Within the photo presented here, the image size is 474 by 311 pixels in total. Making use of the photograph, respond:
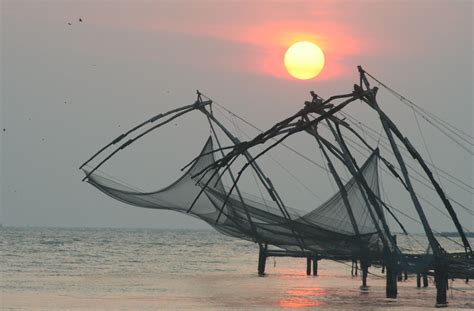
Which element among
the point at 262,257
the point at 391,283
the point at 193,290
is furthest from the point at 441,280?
the point at 262,257

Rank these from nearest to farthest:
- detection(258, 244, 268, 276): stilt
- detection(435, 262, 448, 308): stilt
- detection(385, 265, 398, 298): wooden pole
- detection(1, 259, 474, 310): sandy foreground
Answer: detection(435, 262, 448, 308): stilt
detection(1, 259, 474, 310): sandy foreground
detection(385, 265, 398, 298): wooden pole
detection(258, 244, 268, 276): stilt

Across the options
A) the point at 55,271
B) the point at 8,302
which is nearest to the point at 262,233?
the point at 8,302

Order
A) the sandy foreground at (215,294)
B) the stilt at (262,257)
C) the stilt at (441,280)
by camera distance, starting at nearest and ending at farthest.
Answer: the stilt at (441,280)
the sandy foreground at (215,294)
the stilt at (262,257)

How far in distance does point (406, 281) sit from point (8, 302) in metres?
15.4

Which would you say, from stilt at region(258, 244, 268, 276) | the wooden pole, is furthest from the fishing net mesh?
stilt at region(258, 244, 268, 276)

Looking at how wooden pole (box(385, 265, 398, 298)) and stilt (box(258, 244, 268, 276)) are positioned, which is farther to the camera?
stilt (box(258, 244, 268, 276))

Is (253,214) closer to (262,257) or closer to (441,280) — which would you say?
(441,280)

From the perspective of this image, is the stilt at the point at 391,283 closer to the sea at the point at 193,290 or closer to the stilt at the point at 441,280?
the sea at the point at 193,290

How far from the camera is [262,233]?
28.3 meters

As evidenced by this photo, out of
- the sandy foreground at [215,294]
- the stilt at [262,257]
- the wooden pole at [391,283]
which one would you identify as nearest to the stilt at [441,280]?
the sandy foreground at [215,294]

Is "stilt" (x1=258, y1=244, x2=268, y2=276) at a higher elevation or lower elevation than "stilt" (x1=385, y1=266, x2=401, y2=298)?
higher

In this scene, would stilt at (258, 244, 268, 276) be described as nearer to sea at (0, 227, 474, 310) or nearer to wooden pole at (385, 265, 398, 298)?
sea at (0, 227, 474, 310)

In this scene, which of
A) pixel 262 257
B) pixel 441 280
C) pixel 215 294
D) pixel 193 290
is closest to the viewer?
pixel 441 280

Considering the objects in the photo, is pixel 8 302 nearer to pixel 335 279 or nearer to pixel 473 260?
pixel 473 260
